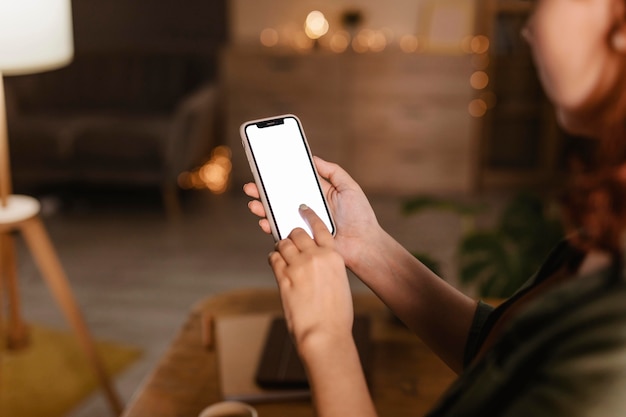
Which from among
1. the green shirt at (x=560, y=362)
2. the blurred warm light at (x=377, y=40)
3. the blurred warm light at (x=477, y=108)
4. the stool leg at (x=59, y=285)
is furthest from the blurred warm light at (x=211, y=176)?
the green shirt at (x=560, y=362)

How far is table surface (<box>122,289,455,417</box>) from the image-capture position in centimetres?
115

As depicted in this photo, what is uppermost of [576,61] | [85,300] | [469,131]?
[576,61]

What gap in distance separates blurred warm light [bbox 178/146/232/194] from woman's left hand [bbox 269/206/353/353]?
363 cm

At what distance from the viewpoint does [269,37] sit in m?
4.82

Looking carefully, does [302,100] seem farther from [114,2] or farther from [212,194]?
[114,2]

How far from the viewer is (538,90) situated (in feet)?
14.9

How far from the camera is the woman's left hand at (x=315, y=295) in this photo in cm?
77

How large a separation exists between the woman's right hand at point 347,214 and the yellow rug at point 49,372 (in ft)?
4.80

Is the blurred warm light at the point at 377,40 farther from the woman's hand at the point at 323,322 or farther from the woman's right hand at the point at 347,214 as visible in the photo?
the woman's hand at the point at 323,322

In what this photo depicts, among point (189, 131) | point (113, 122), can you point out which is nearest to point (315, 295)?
point (189, 131)

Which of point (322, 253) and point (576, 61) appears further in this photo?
point (322, 253)

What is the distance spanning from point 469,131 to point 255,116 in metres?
1.26

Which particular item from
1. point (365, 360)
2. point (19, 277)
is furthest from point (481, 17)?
point (365, 360)

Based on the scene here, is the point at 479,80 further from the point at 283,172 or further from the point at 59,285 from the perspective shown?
the point at 283,172
